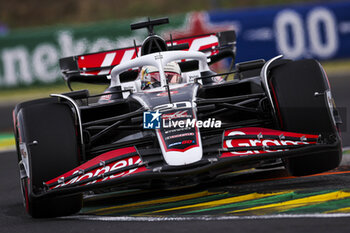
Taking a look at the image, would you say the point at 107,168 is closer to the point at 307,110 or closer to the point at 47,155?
the point at 47,155

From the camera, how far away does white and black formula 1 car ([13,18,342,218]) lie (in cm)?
525

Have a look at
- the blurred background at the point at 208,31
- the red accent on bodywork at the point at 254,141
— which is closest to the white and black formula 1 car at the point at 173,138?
the red accent on bodywork at the point at 254,141

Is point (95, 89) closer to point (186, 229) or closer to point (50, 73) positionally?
point (50, 73)

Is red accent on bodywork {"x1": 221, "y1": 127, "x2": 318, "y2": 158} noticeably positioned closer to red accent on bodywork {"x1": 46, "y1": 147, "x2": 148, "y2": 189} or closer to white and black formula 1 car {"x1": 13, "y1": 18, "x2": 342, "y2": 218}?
white and black formula 1 car {"x1": 13, "y1": 18, "x2": 342, "y2": 218}

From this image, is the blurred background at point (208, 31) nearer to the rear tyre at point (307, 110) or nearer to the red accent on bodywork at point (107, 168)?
the rear tyre at point (307, 110)

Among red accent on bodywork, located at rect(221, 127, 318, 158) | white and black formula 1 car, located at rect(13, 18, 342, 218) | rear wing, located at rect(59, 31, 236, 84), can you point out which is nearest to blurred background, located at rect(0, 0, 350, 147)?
rear wing, located at rect(59, 31, 236, 84)

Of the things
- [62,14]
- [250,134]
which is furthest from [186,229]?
[62,14]

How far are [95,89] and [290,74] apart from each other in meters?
12.1

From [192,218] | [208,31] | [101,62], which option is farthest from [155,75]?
[208,31]

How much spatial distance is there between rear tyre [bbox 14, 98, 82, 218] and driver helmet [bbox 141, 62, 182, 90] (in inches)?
55.4

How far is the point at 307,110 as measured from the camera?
18.8 feet

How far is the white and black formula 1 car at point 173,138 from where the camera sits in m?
5.25

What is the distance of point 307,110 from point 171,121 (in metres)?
1.13

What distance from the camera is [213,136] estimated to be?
18.5 feet
